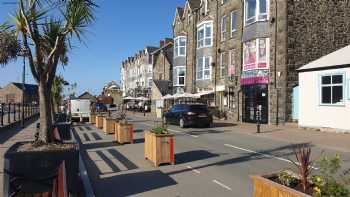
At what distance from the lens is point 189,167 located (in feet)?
36.9

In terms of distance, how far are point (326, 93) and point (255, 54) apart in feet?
28.5

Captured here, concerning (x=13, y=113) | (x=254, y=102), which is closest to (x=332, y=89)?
(x=254, y=102)

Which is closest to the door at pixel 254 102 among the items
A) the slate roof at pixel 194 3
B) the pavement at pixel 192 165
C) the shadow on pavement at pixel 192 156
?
the pavement at pixel 192 165

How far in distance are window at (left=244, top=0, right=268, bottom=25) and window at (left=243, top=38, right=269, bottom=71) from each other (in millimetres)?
1629

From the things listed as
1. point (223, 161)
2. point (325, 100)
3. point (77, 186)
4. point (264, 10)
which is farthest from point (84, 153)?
point (264, 10)

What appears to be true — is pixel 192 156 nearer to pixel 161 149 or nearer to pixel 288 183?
pixel 161 149

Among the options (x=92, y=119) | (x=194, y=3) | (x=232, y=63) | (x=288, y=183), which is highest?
(x=194, y=3)

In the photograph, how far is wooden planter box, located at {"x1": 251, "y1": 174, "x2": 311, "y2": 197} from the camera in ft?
15.2

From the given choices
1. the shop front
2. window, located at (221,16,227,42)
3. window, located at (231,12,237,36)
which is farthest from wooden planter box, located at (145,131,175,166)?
window, located at (221,16,227,42)

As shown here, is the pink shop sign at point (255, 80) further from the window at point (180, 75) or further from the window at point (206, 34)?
the window at point (180, 75)

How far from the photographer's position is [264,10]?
29531mm

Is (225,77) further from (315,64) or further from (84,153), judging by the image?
(84,153)

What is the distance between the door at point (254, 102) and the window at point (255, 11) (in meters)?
5.01

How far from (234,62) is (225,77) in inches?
89.5
